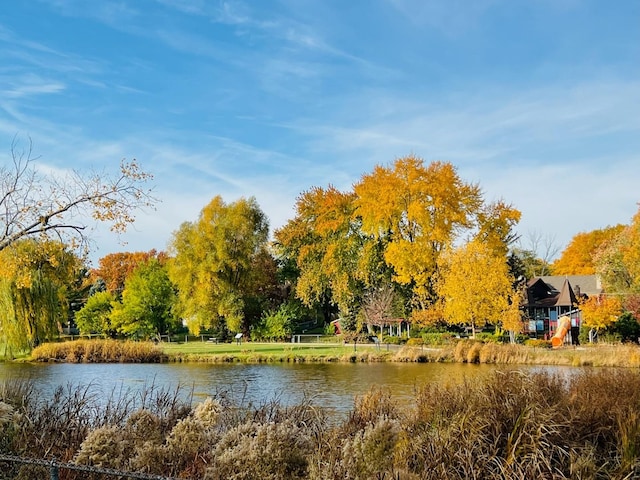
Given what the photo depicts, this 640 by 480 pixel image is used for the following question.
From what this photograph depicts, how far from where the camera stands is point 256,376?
28859 mm

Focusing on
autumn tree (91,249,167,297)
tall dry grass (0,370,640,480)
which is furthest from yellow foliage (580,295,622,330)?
autumn tree (91,249,167,297)

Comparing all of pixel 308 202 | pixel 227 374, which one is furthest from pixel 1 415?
pixel 308 202

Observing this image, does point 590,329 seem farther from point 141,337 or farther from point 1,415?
point 1,415

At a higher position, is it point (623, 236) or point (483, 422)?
point (623, 236)

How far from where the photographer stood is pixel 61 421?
931 centimetres

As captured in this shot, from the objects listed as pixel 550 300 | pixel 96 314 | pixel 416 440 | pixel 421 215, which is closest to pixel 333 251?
pixel 421 215

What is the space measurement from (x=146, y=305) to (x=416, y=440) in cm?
5099

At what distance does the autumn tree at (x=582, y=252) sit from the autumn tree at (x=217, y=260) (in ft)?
131

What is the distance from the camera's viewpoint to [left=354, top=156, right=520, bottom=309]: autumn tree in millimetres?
46031

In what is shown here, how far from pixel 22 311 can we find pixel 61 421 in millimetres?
27135

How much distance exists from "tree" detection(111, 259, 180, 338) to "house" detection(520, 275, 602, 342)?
97.8 ft

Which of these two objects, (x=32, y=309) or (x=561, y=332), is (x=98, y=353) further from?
(x=561, y=332)

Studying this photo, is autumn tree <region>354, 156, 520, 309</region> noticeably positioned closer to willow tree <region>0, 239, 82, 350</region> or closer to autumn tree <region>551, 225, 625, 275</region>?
willow tree <region>0, 239, 82, 350</region>

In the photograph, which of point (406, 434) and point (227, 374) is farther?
point (227, 374)
